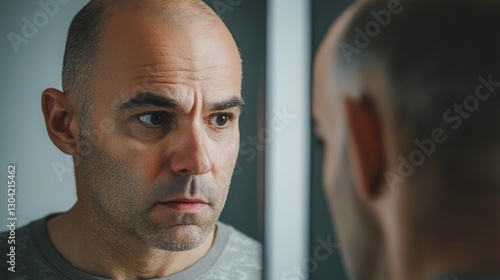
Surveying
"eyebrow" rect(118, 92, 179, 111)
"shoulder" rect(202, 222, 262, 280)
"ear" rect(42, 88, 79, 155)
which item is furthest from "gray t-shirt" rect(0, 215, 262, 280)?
"eyebrow" rect(118, 92, 179, 111)

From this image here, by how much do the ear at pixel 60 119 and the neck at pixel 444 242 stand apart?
0.54 m

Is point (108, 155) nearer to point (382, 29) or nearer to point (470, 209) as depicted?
point (382, 29)

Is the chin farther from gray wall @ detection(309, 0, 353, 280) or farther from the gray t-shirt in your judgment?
gray wall @ detection(309, 0, 353, 280)

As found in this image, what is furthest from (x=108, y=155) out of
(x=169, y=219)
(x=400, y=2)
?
(x=400, y=2)

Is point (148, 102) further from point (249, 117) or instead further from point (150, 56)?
point (249, 117)

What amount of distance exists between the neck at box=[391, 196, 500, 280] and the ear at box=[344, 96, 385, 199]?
7 cm

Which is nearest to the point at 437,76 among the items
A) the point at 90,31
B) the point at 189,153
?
the point at 189,153

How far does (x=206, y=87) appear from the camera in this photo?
1011 mm

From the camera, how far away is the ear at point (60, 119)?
3.28 ft

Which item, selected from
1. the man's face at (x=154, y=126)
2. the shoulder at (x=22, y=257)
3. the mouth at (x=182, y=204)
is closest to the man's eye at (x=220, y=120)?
the man's face at (x=154, y=126)

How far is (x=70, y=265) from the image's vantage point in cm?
101

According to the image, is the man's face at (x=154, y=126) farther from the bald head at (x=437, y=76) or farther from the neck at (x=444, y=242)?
the neck at (x=444, y=242)

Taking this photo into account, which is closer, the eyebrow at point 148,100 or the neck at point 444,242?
the eyebrow at point 148,100

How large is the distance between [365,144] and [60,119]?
486 millimetres
